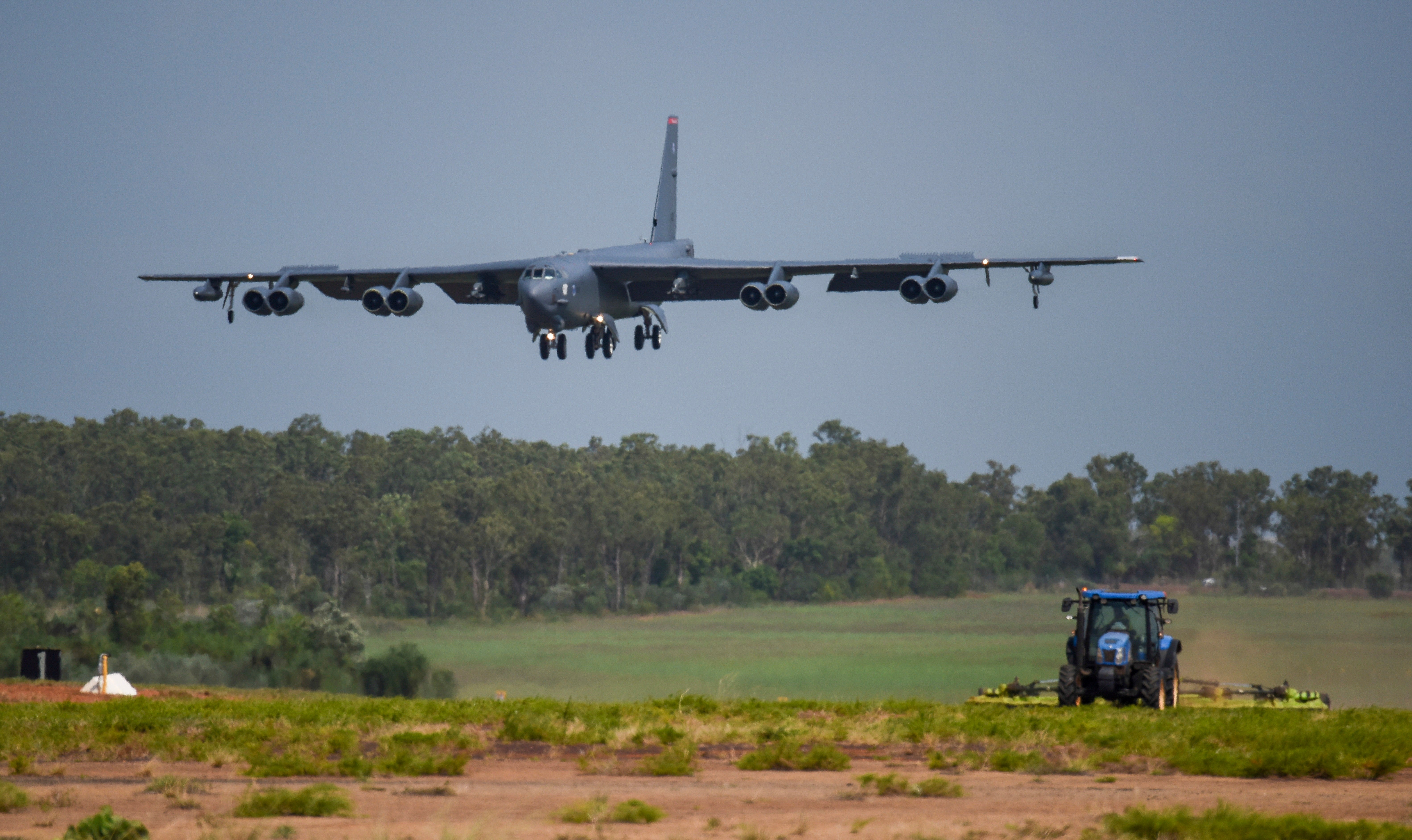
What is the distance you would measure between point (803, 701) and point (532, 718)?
20.0 ft

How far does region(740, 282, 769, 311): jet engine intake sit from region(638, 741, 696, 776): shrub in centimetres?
1672

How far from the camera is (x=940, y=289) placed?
3180 cm

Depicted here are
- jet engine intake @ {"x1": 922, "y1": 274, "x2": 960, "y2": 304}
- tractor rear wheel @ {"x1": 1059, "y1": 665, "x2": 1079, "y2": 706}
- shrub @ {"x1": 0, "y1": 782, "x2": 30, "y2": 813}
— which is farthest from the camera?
jet engine intake @ {"x1": 922, "y1": 274, "x2": 960, "y2": 304}

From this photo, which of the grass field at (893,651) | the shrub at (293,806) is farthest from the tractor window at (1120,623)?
the grass field at (893,651)

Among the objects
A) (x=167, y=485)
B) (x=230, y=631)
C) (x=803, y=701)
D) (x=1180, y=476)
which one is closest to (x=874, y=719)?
(x=803, y=701)

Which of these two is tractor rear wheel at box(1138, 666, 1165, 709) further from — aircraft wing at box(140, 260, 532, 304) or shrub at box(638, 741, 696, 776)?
aircraft wing at box(140, 260, 532, 304)

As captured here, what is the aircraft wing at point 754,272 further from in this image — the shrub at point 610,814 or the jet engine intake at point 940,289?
the shrub at point 610,814

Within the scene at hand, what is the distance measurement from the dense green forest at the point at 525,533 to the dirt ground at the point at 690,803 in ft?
152

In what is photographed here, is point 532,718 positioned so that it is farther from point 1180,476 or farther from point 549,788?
point 1180,476

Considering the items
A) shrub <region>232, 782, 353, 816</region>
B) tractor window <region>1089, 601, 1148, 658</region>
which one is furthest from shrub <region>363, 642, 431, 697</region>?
shrub <region>232, 782, 353, 816</region>

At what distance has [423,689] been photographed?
56062 millimetres

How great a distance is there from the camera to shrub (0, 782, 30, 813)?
13156mm

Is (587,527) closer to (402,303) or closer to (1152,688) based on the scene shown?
(402,303)

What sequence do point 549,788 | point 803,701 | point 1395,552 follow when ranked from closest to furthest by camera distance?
point 549,788, point 803,701, point 1395,552
